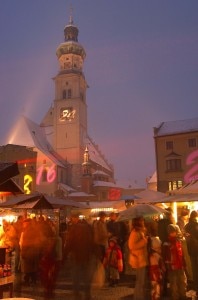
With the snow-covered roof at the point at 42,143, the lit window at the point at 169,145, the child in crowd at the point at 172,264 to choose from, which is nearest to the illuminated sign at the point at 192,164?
the lit window at the point at 169,145

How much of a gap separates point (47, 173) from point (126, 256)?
53792mm

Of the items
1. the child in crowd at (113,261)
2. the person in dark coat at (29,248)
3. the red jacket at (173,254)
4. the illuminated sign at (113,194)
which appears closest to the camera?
the red jacket at (173,254)

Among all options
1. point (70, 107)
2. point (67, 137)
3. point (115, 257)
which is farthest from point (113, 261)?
point (70, 107)

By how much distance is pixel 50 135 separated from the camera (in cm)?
7794

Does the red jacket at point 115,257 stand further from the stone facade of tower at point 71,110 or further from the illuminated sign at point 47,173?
the stone facade of tower at point 71,110

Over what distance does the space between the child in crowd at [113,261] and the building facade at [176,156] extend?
1424 inches

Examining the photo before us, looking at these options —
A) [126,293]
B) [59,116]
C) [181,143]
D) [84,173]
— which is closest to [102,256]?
[126,293]

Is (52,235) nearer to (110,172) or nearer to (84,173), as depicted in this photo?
(84,173)

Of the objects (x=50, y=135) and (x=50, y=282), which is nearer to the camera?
(x=50, y=282)

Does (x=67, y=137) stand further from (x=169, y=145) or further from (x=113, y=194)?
(x=169, y=145)

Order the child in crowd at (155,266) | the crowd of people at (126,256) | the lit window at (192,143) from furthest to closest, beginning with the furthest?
the lit window at (192,143)
the crowd of people at (126,256)
the child in crowd at (155,266)

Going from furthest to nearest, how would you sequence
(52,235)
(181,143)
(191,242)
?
(181,143)
(52,235)
(191,242)

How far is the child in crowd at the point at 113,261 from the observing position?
10.8 meters

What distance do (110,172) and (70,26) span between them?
35.9 meters
